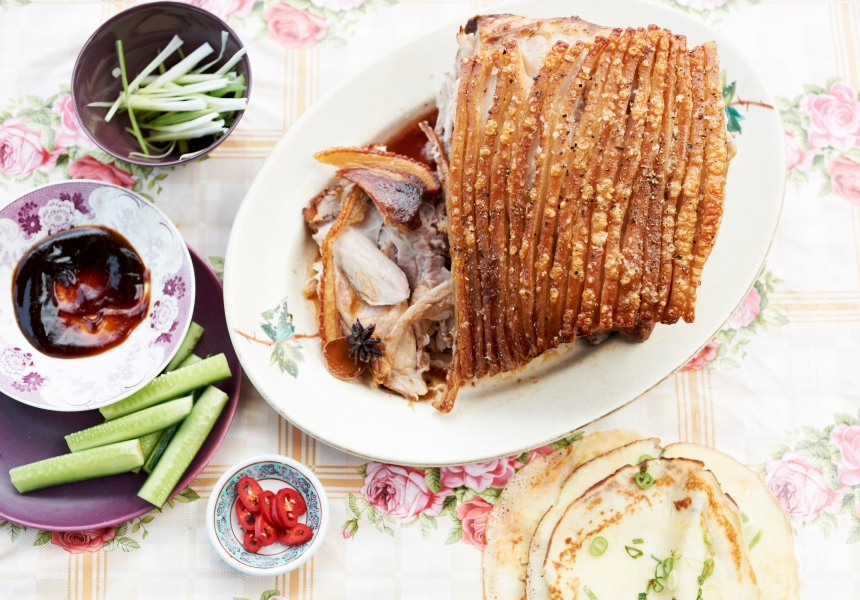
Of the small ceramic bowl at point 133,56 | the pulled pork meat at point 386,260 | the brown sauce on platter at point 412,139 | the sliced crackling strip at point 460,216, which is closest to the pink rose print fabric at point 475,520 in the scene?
the pulled pork meat at point 386,260

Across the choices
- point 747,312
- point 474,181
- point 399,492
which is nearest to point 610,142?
point 474,181

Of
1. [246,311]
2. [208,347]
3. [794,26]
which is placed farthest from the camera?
[794,26]

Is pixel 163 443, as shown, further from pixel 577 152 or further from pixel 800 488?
pixel 800 488

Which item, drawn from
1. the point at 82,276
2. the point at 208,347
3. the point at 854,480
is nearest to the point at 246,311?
the point at 208,347

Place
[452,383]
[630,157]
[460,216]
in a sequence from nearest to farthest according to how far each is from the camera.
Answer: [630,157]
[460,216]
[452,383]

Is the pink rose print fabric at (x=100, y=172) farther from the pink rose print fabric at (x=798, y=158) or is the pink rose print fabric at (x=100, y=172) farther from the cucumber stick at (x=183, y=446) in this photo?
the pink rose print fabric at (x=798, y=158)

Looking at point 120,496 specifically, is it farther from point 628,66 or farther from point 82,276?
point 628,66
